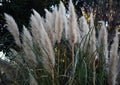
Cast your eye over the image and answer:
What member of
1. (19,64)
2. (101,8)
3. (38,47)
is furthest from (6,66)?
(101,8)

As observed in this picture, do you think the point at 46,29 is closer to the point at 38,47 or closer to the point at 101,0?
the point at 38,47

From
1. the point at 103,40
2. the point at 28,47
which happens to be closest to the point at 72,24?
the point at 103,40

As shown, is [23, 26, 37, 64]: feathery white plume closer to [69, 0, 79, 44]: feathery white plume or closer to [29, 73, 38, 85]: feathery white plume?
[29, 73, 38, 85]: feathery white plume

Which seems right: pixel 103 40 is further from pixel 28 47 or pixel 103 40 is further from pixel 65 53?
pixel 28 47

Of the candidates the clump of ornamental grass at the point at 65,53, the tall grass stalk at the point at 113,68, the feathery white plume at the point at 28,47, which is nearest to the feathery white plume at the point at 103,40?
the clump of ornamental grass at the point at 65,53

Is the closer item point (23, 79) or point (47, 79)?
point (47, 79)

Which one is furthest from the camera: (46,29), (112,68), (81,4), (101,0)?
(101,0)

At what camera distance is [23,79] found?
289cm

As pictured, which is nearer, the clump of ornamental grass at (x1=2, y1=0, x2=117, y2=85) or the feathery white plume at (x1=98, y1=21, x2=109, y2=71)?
the clump of ornamental grass at (x1=2, y1=0, x2=117, y2=85)

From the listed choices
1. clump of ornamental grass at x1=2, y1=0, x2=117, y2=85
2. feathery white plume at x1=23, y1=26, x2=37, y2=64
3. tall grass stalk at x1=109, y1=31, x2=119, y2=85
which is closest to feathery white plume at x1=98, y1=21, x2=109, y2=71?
clump of ornamental grass at x1=2, y1=0, x2=117, y2=85

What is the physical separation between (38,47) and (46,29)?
19 cm

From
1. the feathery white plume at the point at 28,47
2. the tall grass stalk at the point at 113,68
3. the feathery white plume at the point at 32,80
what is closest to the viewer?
the tall grass stalk at the point at 113,68

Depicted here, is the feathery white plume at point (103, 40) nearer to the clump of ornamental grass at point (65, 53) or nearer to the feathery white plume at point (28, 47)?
the clump of ornamental grass at point (65, 53)

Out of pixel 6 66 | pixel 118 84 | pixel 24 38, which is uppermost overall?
pixel 24 38
